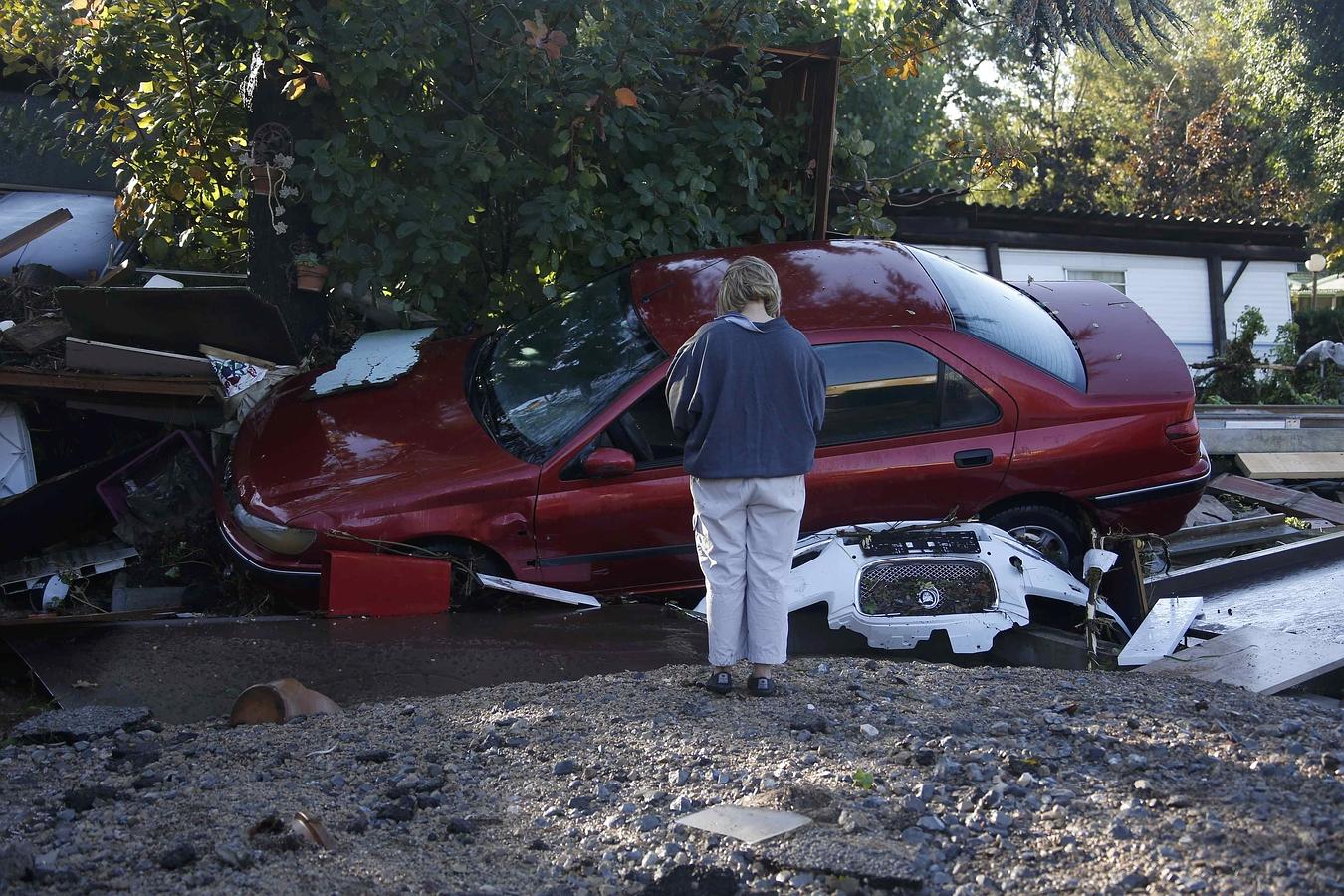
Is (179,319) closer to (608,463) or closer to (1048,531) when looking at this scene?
(608,463)

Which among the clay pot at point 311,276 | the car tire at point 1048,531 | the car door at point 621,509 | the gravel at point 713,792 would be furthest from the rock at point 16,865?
the clay pot at point 311,276

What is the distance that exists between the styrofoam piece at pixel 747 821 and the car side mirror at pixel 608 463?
2.51 m

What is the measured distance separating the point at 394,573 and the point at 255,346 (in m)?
2.34

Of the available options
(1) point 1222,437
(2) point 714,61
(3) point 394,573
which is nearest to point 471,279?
(2) point 714,61

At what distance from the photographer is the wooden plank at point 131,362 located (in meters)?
6.92

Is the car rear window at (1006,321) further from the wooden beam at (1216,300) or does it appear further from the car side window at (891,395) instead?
the wooden beam at (1216,300)

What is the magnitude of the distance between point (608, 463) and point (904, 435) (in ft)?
5.01

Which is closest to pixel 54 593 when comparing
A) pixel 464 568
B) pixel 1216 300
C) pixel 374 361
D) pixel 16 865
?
pixel 374 361

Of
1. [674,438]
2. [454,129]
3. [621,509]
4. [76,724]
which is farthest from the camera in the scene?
[454,129]

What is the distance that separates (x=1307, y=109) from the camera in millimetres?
23969

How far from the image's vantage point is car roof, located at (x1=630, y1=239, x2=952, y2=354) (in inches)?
247

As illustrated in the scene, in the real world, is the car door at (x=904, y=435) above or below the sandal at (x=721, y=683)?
above

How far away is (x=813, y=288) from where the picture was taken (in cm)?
647

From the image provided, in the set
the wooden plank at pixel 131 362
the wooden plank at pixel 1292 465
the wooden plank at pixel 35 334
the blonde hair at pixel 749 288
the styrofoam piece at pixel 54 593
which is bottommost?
the styrofoam piece at pixel 54 593
